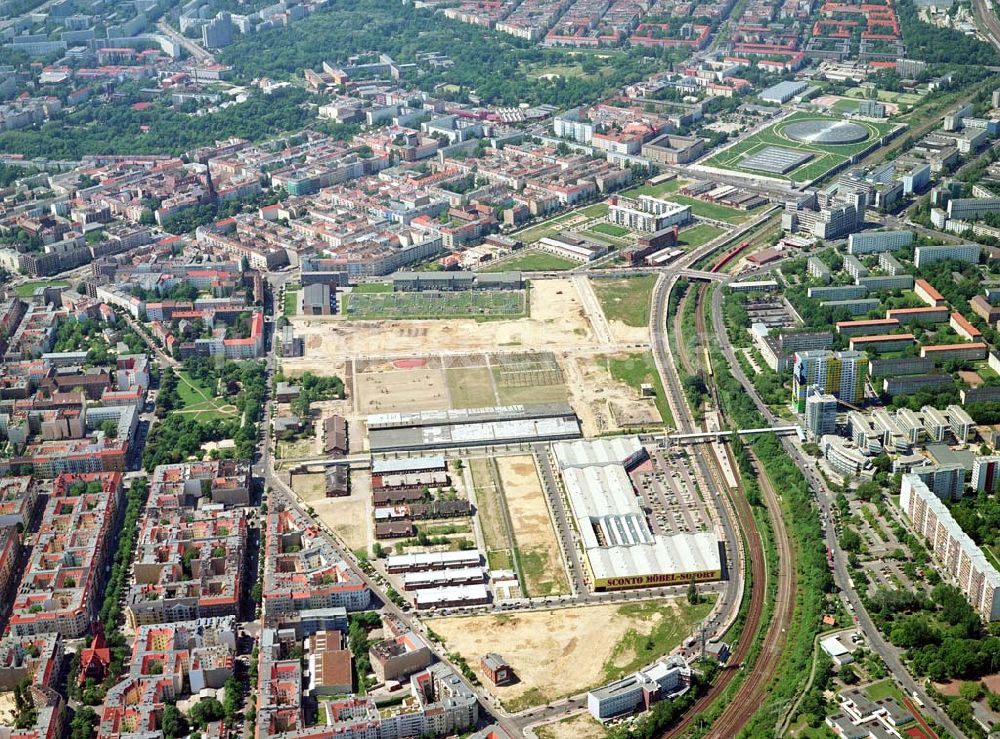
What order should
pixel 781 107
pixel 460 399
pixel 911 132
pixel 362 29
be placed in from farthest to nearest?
1. pixel 362 29
2. pixel 781 107
3. pixel 911 132
4. pixel 460 399

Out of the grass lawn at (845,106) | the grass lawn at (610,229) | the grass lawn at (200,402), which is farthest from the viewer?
the grass lawn at (845,106)

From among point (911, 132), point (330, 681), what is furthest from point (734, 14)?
point (330, 681)

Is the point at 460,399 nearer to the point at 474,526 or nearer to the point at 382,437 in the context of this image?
the point at 382,437

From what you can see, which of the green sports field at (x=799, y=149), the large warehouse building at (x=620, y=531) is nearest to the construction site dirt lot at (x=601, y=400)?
the large warehouse building at (x=620, y=531)

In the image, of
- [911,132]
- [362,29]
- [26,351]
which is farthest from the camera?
[362,29]

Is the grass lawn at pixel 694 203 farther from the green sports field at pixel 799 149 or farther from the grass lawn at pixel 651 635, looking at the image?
the grass lawn at pixel 651 635

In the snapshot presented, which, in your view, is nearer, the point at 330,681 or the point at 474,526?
the point at 330,681

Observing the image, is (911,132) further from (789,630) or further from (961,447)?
(789,630)
